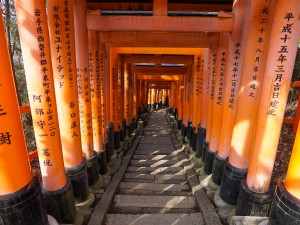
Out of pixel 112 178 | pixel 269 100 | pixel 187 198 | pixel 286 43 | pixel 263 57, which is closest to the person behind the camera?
pixel 286 43

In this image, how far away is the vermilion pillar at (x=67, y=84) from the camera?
336 centimetres

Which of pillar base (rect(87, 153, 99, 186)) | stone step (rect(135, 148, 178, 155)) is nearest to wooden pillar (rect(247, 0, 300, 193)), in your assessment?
pillar base (rect(87, 153, 99, 186))

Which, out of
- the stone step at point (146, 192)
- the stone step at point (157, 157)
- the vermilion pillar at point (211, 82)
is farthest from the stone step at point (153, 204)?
the stone step at point (157, 157)

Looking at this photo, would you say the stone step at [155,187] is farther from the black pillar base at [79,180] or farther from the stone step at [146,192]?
the black pillar base at [79,180]

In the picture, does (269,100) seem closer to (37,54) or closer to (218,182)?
(218,182)

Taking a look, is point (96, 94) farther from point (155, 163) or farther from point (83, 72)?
point (155, 163)

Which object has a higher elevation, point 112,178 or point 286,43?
point 286,43

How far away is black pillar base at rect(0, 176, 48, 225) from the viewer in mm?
2247

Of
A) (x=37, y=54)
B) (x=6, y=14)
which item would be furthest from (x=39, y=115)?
(x=6, y=14)

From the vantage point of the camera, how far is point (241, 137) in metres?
3.68

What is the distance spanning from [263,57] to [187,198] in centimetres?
312

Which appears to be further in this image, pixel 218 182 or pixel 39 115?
pixel 218 182

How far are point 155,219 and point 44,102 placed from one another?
8.70 ft

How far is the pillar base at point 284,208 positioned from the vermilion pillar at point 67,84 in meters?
3.11
